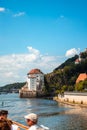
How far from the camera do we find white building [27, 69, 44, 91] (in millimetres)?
165450

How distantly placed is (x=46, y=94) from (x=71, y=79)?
2629 cm

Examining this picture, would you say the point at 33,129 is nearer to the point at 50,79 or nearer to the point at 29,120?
the point at 29,120

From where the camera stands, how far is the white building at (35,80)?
165 metres

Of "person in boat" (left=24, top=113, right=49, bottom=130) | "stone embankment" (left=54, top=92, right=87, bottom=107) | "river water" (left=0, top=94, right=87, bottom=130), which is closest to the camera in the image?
"person in boat" (left=24, top=113, right=49, bottom=130)

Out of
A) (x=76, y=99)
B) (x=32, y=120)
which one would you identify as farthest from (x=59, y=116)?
(x=32, y=120)

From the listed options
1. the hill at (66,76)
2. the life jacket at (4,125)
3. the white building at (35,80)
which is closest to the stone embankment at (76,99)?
the life jacket at (4,125)

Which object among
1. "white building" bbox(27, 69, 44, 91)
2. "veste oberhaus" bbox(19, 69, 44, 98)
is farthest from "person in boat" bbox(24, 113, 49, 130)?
"white building" bbox(27, 69, 44, 91)

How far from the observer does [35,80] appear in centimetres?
16725

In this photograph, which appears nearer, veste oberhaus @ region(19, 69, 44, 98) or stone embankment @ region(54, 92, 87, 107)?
stone embankment @ region(54, 92, 87, 107)

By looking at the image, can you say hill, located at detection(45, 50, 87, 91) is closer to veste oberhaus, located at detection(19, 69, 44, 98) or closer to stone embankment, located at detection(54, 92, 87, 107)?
veste oberhaus, located at detection(19, 69, 44, 98)

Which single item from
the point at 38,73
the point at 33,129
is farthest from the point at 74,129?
the point at 38,73

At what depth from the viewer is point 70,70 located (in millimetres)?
A: 184875

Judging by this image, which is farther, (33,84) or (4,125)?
(33,84)

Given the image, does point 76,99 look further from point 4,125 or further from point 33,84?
point 33,84
